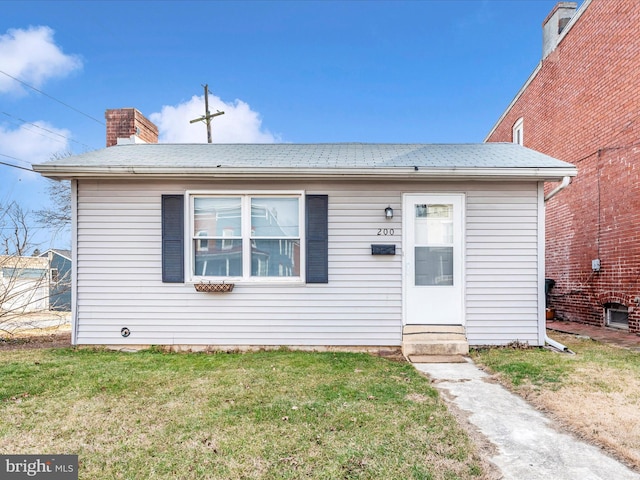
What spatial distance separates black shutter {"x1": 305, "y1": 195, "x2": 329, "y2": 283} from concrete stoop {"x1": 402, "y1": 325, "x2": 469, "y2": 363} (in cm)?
138

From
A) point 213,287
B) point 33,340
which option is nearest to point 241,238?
point 213,287

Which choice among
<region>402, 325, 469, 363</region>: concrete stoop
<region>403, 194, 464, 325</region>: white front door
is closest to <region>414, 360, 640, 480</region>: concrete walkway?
<region>402, 325, 469, 363</region>: concrete stoop

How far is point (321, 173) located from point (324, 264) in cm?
124

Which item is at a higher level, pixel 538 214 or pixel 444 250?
pixel 538 214

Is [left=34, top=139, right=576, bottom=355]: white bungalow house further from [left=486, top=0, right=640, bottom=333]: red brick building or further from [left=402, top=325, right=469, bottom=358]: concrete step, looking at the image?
[left=486, top=0, right=640, bottom=333]: red brick building

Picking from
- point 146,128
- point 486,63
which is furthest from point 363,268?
point 486,63

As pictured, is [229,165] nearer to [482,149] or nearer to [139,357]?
[139,357]

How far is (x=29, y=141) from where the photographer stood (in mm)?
13695

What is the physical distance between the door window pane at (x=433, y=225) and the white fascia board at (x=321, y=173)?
469 millimetres

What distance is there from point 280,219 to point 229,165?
996 millimetres

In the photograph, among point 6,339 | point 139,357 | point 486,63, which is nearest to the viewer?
point 139,357

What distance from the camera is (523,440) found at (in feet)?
8.57

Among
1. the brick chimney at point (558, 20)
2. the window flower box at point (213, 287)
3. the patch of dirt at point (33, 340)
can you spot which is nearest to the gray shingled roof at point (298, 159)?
the window flower box at point (213, 287)

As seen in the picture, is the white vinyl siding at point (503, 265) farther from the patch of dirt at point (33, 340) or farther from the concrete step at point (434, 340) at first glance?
the patch of dirt at point (33, 340)
